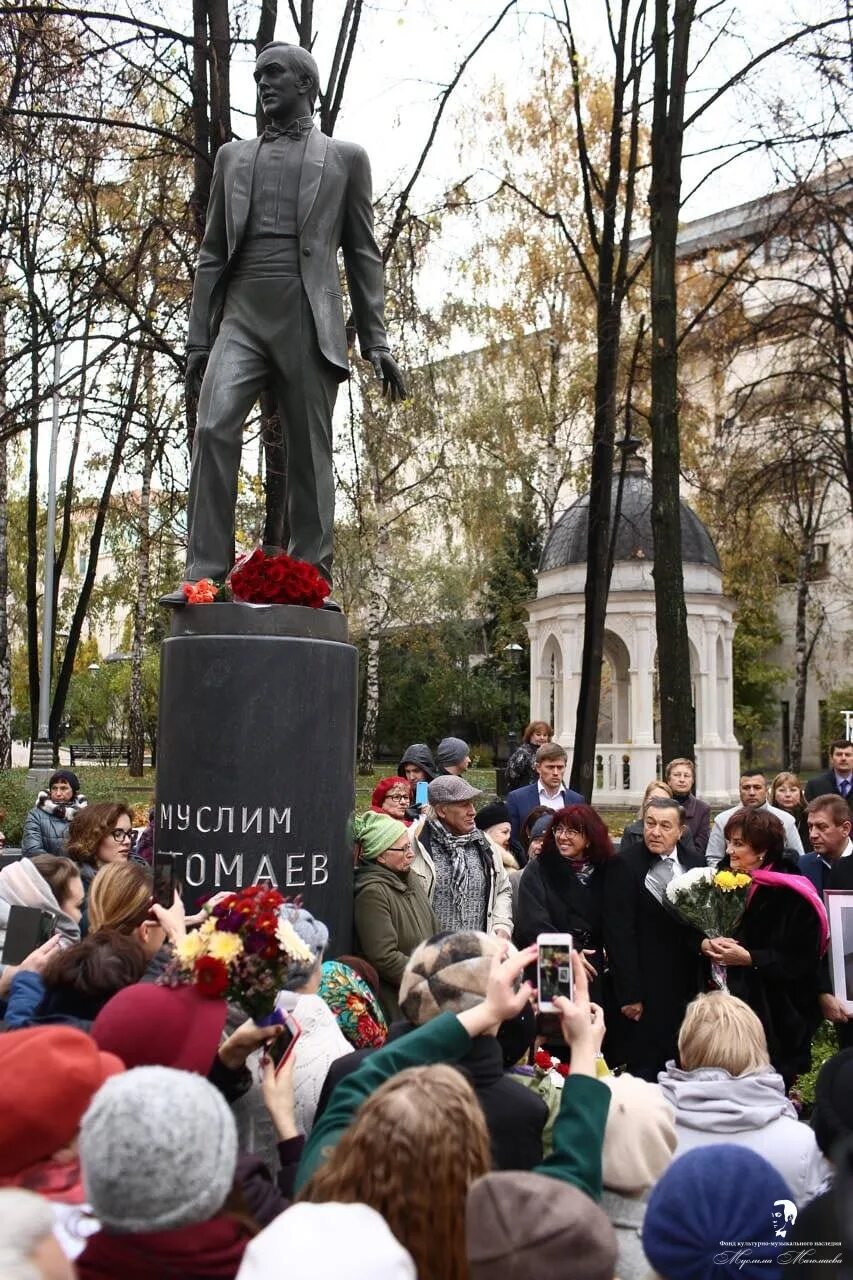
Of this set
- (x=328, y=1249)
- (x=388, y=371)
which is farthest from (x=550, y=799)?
(x=328, y=1249)

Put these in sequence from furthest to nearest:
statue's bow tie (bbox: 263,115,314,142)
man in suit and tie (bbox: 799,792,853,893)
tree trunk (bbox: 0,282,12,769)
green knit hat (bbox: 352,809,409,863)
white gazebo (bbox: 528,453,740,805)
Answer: white gazebo (bbox: 528,453,740,805) → tree trunk (bbox: 0,282,12,769) → statue's bow tie (bbox: 263,115,314,142) → man in suit and tie (bbox: 799,792,853,893) → green knit hat (bbox: 352,809,409,863)

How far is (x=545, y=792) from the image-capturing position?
334 inches

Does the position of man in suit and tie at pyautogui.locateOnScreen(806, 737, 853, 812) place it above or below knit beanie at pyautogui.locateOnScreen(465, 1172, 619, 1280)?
above

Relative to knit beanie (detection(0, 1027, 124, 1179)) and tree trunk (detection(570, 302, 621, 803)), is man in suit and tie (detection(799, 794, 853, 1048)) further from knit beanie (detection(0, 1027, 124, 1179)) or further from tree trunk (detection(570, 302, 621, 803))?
tree trunk (detection(570, 302, 621, 803))

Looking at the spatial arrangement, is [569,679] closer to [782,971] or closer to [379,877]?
[379,877]

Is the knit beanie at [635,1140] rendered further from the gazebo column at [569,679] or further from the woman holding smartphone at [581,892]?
the gazebo column at [569,679]

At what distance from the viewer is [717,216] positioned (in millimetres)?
41375

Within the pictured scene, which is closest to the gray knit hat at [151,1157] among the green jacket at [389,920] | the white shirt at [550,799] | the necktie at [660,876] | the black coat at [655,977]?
the green jacket at [389,920]

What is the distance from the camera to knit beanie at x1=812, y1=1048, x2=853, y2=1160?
2977 millimetres

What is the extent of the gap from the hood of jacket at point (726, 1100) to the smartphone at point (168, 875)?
2355 millimetres

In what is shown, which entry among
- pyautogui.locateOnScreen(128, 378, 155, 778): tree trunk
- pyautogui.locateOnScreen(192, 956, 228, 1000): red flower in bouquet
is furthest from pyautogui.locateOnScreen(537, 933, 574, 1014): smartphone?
pyautogui.locateOnScreen(128, 378, 155, 778): tree trunk


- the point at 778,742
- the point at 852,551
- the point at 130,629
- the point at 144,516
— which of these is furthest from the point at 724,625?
the point at 778,742

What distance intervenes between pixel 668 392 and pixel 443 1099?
11.0m

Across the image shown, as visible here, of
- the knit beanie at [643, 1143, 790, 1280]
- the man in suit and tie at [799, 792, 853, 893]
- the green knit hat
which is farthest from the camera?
the man in suit and tie at [799, 792, 853, 893]
